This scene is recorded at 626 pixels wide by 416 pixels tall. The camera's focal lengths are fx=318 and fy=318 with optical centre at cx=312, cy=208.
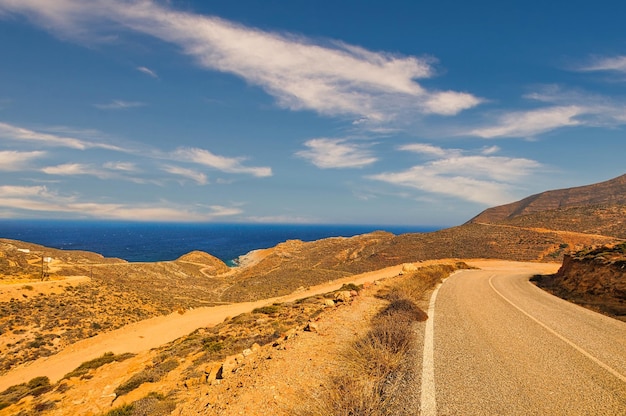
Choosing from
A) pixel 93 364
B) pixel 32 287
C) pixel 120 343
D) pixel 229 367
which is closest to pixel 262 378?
pixel 229 367

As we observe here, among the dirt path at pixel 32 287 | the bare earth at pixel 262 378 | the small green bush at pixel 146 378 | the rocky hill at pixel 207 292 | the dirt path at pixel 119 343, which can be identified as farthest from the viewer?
the dirt path at pixel 32 287

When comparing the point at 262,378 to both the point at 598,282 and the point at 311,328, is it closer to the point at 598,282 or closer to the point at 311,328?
the point at 311,328

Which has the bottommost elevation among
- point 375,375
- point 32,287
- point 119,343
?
point 119,343

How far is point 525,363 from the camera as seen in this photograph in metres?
6.48

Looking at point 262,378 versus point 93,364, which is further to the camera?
point 93,364

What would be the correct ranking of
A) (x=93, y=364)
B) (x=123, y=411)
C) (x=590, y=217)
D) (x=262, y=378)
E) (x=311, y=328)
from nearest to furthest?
(x=262, y=378), (x=123, y=411), (x=311, y=328), (x=93, y=364), (x=590, y=217)

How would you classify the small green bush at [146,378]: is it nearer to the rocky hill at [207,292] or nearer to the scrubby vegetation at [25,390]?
the rocky hill at [207,292]

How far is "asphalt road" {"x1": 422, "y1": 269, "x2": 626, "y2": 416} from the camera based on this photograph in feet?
15.8

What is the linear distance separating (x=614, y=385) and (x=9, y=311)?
115 feet

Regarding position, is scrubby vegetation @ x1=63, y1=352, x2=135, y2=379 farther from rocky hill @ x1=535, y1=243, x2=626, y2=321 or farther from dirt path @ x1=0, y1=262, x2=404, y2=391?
rocky hill @ x1=535, y1=243, x2=626, y2=321

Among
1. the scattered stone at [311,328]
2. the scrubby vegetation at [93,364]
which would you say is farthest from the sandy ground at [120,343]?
the scattered stone at [311,328]

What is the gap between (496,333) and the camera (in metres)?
8.63

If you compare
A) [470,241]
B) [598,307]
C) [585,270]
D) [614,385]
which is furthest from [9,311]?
[470,241]

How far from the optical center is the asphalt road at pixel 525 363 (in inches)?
189
